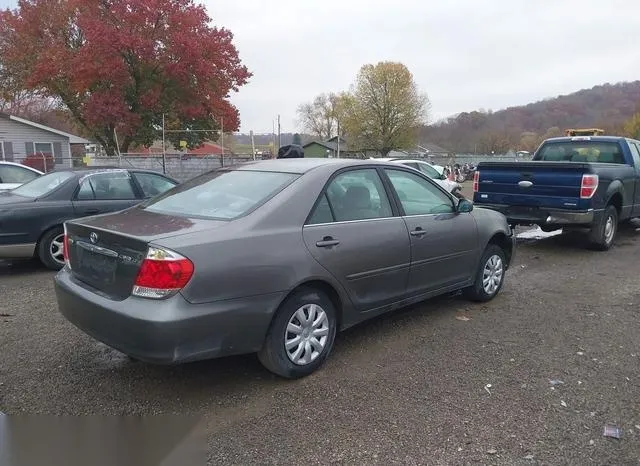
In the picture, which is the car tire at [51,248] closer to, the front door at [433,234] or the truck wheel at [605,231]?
the front door at [433,234]

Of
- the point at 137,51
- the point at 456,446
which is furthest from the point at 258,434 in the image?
the point at 137,51

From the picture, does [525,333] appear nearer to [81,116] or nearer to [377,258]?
[377,258]

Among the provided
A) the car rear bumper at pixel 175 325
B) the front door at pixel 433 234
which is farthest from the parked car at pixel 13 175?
the front door at pixel 433 234

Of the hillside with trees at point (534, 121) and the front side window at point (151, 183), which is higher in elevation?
the hillside with trees at point (534, 121)

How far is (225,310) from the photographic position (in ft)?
10.4

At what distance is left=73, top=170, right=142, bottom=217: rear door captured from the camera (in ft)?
23.1

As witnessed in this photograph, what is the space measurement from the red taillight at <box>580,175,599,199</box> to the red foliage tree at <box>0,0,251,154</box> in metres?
20.0

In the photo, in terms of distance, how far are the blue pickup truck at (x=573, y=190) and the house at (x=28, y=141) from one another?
69.9ft

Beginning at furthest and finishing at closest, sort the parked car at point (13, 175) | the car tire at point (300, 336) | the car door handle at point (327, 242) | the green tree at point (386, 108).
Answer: the green tree at point (386, 108) → the parked car at point (13, 175) → the car door handle at point (327, 242) → the car tire at point (300, 336)

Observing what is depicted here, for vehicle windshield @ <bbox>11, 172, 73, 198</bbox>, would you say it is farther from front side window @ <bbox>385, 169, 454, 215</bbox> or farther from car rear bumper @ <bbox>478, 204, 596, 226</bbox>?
car rear bumper @ <bbox>478, 204, 596, 226</bbox>

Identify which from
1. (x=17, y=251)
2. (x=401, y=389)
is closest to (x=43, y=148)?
(x=17, y=251)

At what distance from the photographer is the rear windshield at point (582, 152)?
9.37 metres

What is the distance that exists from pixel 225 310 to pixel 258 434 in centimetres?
74

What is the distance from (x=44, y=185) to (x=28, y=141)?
2190 cm
